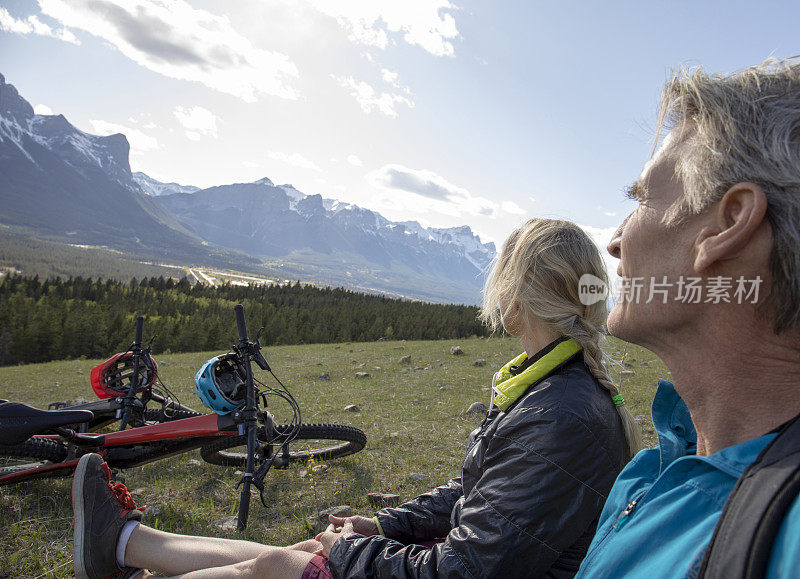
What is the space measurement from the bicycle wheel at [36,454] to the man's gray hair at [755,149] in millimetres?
5145

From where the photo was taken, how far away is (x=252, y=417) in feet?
13.2

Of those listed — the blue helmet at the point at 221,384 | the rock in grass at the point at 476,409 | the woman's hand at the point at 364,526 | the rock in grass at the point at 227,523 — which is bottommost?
the rock in grass at the point at 227,523

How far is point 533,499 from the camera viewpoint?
1808 mm

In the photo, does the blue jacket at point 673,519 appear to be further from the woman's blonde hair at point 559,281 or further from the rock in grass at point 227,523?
the rock in grass at point 227,523

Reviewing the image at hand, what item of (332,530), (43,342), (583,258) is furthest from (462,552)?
(43,342)

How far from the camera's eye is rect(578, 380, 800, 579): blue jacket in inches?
37.9

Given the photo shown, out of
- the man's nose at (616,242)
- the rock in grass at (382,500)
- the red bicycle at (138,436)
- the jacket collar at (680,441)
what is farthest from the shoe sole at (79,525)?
the man's nose at (616,242)

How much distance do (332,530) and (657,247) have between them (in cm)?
222

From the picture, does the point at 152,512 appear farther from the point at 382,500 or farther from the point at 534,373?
the point at 534,373

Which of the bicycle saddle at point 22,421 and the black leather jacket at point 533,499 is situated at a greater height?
the black leather jacket at point 533,499

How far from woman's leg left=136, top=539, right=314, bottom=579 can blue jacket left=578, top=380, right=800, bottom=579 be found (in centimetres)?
153

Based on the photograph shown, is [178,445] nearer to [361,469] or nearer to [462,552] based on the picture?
[361,469]

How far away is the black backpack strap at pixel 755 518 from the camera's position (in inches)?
28.7

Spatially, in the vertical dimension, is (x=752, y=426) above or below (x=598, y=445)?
above
